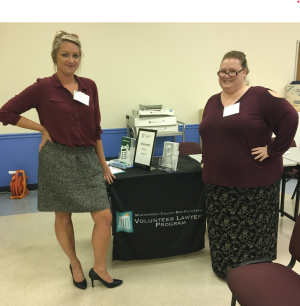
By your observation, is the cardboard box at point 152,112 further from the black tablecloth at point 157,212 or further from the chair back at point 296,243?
the chair back at point 296,243

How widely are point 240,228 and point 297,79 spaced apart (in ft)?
10.9

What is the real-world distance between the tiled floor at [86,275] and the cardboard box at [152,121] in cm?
139

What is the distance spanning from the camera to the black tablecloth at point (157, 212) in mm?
1939

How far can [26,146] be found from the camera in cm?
358

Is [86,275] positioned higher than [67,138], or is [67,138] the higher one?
[67,138]

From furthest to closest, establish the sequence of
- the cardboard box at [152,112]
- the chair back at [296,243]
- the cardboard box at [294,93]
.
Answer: the cardboard box at [294,93] < the cardboard box at [152,112] < the chair back at [296,243]

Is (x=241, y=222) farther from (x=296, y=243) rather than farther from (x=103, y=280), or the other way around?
(x=103, y=280)

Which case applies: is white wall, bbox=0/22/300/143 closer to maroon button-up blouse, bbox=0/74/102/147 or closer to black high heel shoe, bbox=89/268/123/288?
maroon button-up blouse, bbox=0/74/102/147

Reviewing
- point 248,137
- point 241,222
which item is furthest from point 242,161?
point 241,222

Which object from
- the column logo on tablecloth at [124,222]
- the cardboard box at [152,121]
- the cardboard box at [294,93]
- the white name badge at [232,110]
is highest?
the cardboard box at [294,93]

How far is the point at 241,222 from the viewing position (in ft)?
5.77

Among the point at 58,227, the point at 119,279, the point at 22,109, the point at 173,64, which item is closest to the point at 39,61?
the point at 173,64

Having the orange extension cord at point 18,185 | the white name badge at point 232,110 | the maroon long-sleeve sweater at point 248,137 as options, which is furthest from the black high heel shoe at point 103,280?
the orange extension cord at point 18,185

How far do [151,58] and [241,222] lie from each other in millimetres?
2657
